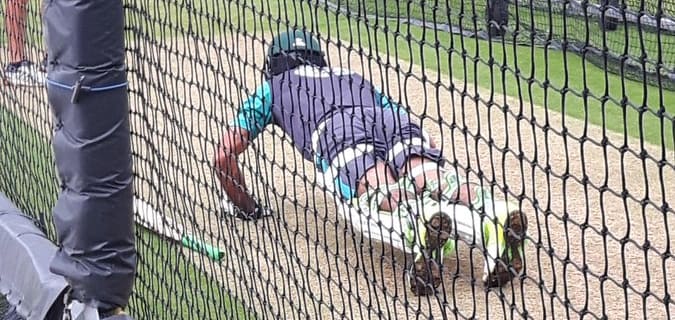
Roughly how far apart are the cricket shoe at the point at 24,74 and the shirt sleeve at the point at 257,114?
1.02 metres

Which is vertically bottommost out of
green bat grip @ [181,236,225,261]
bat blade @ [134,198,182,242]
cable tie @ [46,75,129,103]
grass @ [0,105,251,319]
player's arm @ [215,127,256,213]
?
grass @ [0,105,251,319]

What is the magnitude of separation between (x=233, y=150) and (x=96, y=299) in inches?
39.7

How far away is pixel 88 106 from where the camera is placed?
1980mm

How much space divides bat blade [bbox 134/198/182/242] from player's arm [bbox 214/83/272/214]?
0.18 m

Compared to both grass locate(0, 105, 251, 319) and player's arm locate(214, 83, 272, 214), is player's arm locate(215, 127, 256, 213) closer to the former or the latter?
player's arm locate(214, 83, 272, 214)

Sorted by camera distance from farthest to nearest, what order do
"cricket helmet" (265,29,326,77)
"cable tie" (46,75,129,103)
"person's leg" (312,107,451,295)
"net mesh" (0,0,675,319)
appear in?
"person's leg" (312,107,451,295) < "cricket helmet" (265,29,326,77) < "net mesh" (0,0,675,319) < "cable tie" (46,75,129,103)

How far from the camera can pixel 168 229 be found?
3090 mm

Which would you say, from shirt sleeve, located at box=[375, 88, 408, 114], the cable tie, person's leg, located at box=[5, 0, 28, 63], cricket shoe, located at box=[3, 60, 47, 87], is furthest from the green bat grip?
person's leg, located at box=[5, 0, 28, 63]

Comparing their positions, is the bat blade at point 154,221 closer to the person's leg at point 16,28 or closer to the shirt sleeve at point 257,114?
the shirt sleeve at point 257,114

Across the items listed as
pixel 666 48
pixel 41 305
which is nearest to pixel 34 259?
pixel 41 305

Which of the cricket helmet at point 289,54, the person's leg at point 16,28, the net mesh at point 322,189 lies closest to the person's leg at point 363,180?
the net mesh at point 322,189

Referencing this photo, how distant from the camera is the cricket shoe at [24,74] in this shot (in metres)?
4.09

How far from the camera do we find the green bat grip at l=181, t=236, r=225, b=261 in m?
2.96

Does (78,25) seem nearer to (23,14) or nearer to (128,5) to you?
(128,5)
